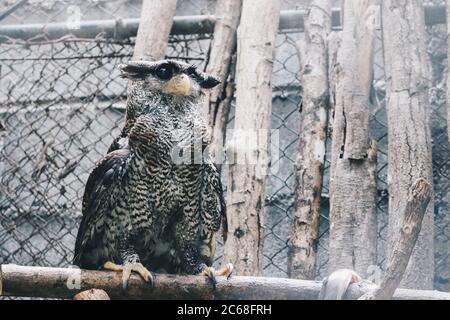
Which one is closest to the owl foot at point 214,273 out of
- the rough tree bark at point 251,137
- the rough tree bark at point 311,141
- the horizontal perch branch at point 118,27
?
the rough tree bark at point 251,137

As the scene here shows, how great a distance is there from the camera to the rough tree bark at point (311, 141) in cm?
222

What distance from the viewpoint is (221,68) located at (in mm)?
2490

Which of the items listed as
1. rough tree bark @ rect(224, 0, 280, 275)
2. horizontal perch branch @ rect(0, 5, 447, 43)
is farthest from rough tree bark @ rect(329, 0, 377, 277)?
horizontal perch branch @ rect(0, 5, 447, 43)

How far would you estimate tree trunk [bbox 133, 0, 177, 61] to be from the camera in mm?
2525

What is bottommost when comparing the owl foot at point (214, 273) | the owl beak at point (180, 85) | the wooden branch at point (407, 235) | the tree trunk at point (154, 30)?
the owl foot at point (214, 273)

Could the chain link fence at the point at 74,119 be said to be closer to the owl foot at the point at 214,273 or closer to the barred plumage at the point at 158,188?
the barred plumage at the point at 158,188

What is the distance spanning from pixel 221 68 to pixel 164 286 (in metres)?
1.01

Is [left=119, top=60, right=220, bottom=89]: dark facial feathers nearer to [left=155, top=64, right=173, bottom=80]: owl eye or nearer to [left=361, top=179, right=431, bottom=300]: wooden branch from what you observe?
[left=155, top=64, right=173, bottom=80]: owl eye

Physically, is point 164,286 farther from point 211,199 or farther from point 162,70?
point 162,70

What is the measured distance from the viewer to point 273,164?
2.75m

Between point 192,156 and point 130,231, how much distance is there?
0.28 metres

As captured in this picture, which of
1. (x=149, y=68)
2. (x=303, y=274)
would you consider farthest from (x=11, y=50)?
(x=303, y=274)

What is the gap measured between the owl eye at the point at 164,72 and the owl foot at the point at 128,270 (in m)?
0.55

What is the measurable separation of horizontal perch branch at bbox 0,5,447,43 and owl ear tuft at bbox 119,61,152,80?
0.68 meters
